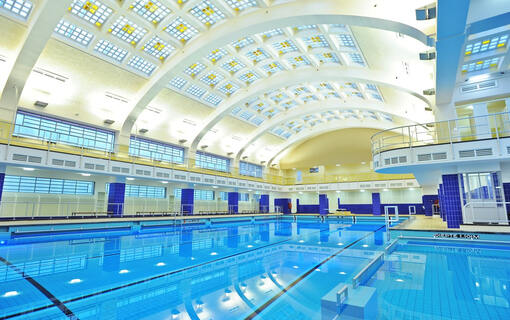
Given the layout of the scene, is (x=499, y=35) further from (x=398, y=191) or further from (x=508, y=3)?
(x=398, y=191)

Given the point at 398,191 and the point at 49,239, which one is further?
the point at 398,191

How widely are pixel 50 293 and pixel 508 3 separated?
10.6 m

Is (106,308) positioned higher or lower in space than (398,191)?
lower

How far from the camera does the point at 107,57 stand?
1409 cm

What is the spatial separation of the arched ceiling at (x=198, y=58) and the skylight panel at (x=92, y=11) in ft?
0.14

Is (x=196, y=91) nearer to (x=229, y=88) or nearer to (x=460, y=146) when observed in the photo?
(x=229, y=88)

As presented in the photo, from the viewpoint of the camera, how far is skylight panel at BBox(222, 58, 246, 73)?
17094 millimetres

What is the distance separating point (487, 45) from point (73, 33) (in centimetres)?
1639

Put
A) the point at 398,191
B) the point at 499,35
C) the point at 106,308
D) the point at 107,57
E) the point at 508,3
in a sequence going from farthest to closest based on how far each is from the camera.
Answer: the point at 398,191, the point at 107,57, the point at 499,35, the point at 508,3, the point at 106,308

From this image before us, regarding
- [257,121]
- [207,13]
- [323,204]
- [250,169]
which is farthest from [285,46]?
[323,204]

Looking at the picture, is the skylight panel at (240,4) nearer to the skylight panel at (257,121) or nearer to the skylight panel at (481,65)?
the skylight panel at (481,65)

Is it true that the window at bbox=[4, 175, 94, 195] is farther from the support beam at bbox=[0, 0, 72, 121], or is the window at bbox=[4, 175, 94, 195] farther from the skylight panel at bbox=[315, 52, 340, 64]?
the skylight panel at bbox=[315, 52, 340, 64]

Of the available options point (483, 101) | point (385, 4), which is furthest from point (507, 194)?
point (385, 4)

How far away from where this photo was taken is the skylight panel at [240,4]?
12341 mm
